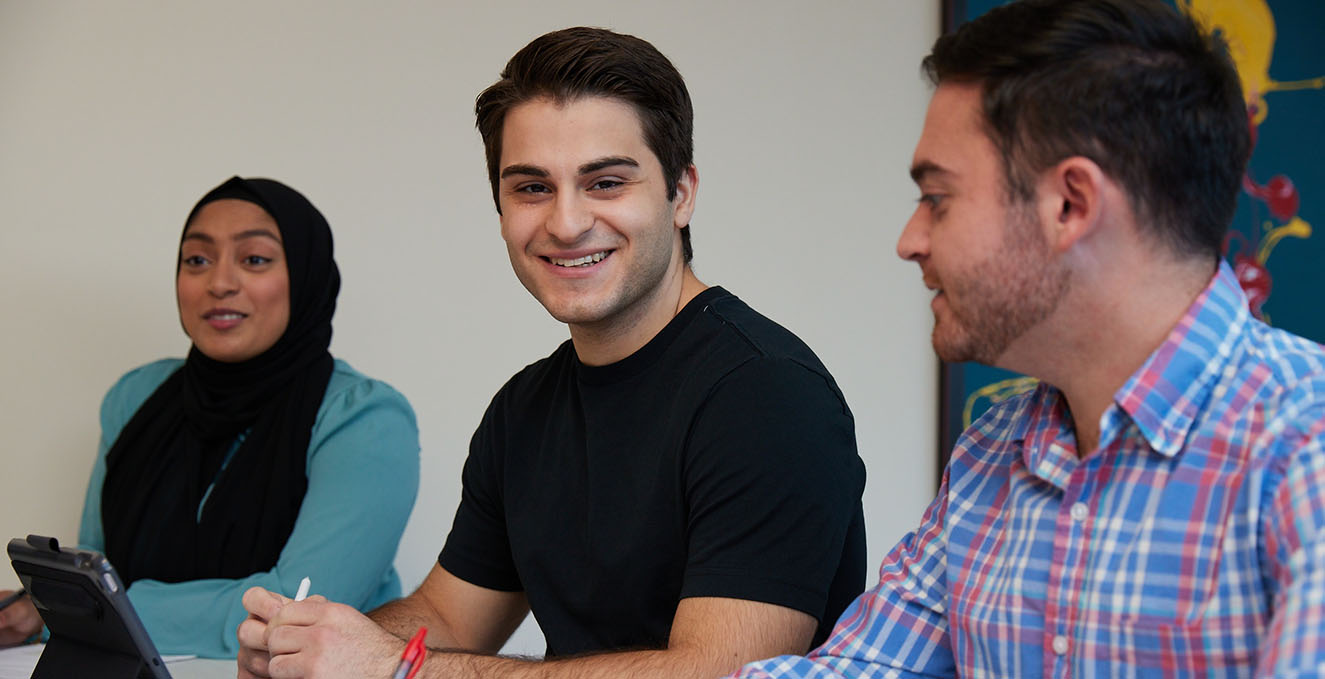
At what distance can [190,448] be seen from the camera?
2373 millimetres

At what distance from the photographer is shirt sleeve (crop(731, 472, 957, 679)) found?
3.96ft

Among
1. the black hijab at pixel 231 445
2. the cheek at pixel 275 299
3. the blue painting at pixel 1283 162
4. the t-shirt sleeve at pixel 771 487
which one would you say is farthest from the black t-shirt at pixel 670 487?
the blue painting at pixel 1283 162

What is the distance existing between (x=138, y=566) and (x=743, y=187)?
1.54 m

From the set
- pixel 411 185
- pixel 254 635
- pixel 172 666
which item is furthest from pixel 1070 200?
pixel 411 185

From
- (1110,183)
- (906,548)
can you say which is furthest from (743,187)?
(1110,183)

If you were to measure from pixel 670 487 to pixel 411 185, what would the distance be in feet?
4.81

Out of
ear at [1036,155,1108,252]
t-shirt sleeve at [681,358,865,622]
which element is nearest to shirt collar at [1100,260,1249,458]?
ear at [1036,155,1108,252]

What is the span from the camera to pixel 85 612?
1.25m

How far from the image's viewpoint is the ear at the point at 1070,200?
3.35ft

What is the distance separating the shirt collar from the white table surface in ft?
4.04

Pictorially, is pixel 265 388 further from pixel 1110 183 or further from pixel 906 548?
pixel 1110 183

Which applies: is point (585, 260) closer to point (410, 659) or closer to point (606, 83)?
point (606, 83)

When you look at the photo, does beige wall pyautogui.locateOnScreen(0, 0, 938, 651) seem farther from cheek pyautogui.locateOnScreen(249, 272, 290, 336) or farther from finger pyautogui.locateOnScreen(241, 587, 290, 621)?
finger pyautogui.locateOnScreen(241, 587, 290, 621)

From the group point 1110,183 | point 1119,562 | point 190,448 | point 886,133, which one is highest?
point 886,133
